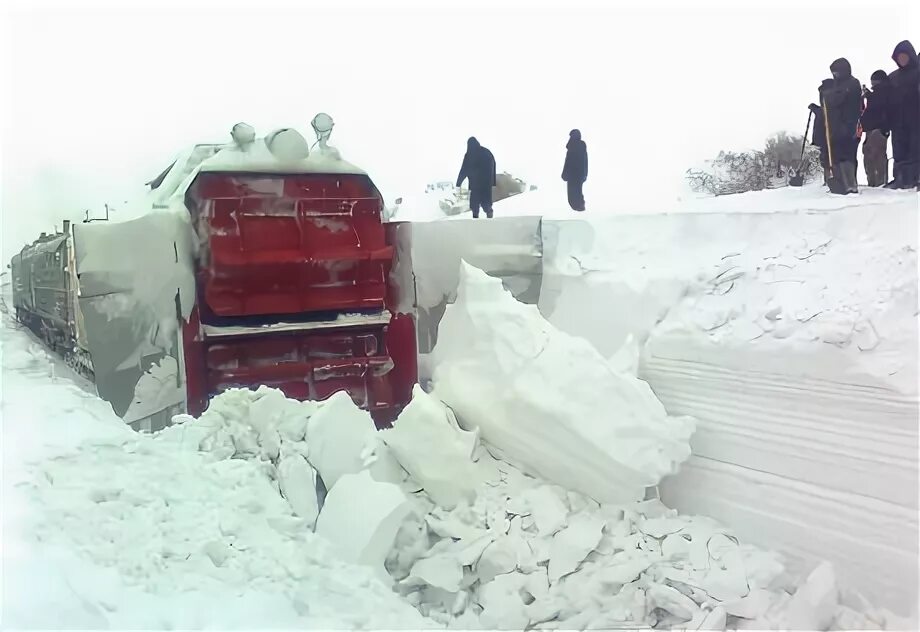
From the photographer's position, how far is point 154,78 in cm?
149

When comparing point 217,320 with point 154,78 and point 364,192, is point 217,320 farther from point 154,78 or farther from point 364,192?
point 154,78

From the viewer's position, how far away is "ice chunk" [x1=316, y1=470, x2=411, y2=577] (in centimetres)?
132

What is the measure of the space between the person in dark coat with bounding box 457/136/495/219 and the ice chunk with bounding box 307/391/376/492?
1.90 feet

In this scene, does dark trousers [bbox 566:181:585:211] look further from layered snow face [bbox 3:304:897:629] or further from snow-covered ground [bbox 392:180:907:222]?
layered snow face [bbox 3:304:897:629]

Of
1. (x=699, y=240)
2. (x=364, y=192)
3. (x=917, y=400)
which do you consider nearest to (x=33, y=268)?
(x=364, y=192)

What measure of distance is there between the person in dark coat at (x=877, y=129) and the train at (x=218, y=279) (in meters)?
→ 1.19

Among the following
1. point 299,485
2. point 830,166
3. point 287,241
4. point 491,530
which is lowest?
point 491,530

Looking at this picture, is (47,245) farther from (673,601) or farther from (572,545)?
(673,601)

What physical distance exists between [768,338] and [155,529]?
1.34 meters

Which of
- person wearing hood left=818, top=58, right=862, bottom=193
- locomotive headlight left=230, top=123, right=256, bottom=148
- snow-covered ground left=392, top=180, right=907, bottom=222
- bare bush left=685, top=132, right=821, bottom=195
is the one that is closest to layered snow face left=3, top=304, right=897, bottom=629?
snow-covered ground left=392, top=180, right=907, bottom=222

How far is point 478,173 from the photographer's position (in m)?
1.59

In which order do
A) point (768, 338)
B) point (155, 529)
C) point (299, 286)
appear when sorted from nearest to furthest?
point (155, 529)
point (768, 338)
point (299, 286)

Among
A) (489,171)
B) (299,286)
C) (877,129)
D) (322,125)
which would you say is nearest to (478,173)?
(489,171)

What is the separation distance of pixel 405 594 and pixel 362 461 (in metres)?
0.29
